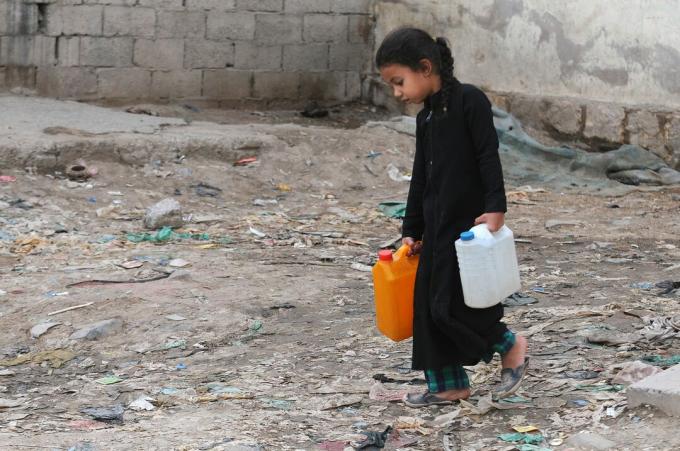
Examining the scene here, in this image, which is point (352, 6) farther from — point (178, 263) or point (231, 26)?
point (178, 263)

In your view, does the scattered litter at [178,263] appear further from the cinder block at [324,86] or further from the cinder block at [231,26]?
the cinder block at [324,86]

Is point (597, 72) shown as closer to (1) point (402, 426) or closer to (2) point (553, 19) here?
(2) point (553, 19)

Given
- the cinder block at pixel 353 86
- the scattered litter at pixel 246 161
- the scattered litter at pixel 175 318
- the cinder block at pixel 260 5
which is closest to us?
the scattered litter at pixel 175 318

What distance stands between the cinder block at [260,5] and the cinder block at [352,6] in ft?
1.95

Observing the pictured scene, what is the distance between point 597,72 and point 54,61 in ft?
16.0

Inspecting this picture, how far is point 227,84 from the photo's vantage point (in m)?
10.7

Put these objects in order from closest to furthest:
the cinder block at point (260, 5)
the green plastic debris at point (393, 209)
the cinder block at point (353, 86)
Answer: the green plastic debris at point (393, 209) → the cinder block at point (260, 5) → the cinder block at point (353, 86)

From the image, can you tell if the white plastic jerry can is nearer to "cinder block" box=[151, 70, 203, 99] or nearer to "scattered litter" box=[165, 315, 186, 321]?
"scattered litter" box=[165, 315, 186, 321]

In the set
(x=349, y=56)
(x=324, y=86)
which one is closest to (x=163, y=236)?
(x=324, y=86)

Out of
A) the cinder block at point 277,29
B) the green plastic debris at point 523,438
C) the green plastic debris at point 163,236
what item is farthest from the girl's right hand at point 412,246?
the cinder block at point 277,29

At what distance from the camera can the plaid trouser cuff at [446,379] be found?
3.80 m

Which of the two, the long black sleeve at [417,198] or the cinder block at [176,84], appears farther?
the cinder block at [176,84]

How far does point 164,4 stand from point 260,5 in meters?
0.96

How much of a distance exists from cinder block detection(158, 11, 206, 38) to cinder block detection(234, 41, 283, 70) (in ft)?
1.40
